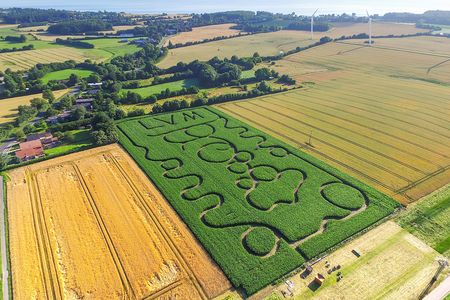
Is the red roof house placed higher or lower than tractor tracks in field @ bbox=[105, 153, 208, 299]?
higher

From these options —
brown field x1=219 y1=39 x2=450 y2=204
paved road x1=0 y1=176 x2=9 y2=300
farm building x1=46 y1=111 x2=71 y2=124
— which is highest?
farm building x1=46 y1=111 x2=71 y2=124

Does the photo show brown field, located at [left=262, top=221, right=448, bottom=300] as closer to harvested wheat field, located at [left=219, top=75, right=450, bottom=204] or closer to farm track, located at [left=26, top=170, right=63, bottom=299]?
harvested wheat field, located at [left=219, top=75, right=450, bottom=204]

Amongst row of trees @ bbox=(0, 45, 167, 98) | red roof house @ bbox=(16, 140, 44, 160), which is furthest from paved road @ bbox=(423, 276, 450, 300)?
row of trees @ bbox=(0, 45, 167, 98)

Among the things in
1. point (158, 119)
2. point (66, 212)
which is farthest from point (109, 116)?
point (66, 212)

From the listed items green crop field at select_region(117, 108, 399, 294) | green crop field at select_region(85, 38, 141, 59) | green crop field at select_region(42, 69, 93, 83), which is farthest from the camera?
green crop field at select_region(85, 38, 141, 59)

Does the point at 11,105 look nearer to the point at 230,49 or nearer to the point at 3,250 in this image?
the point at 3,250

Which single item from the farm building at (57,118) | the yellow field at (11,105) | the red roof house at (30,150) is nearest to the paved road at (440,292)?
the red roof house at (30,150)

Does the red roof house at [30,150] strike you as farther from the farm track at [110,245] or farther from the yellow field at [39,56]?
the yellow field at [39,56]
